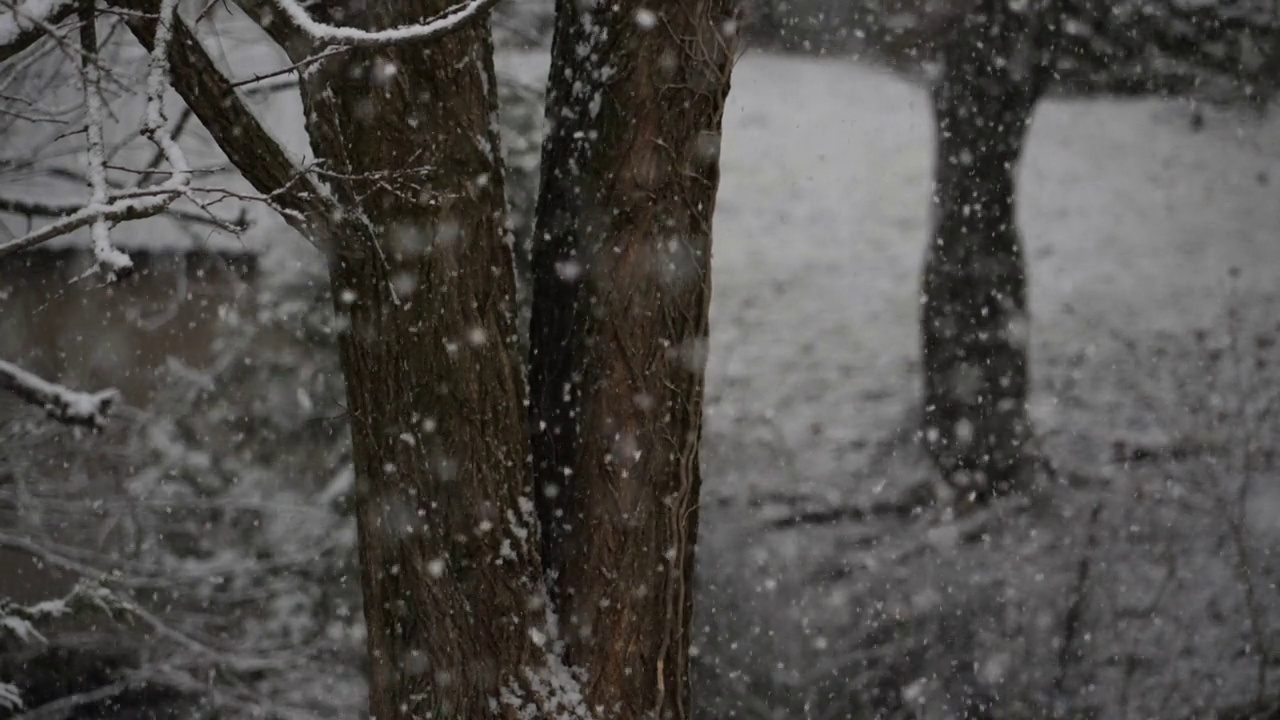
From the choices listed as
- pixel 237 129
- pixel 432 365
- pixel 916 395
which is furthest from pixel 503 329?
pixel 916 395

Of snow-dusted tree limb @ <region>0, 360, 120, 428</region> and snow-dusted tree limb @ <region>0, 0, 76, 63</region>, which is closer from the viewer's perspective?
snow-dusted tree limb @ <region>0, 0, 76, 63</region>

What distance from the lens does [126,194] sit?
1827 mm

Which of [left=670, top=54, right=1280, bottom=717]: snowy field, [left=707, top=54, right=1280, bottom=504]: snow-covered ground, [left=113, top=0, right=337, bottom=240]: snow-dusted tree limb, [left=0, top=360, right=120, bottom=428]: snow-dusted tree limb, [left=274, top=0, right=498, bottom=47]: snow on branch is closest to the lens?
[left=274, top=0, right=498, bottom=47]: snow on branch

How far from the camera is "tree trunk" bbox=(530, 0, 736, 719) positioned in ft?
7.06

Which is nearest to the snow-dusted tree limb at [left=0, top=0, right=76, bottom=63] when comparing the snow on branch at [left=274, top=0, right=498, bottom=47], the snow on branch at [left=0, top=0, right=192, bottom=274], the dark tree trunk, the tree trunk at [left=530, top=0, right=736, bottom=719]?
the snow on branch at [left=0, top=0, right=192, bottom=274]

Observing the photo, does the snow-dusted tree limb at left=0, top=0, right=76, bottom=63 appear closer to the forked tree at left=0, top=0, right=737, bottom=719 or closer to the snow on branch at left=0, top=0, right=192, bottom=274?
the forked tree at left=0, top=0, right=737, bottom=719

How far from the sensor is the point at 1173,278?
5.87 m

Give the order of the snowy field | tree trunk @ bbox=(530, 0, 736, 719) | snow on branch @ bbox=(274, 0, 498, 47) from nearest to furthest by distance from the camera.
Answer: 1. snow on branch @ bbox=(274, 0, 498, 47)
2. tree trunk @ bbox=(530, 0, 736, 719)
3. the snowy field

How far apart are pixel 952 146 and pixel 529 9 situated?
2023 millimetres

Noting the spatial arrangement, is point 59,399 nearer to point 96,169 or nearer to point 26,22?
point 26,22

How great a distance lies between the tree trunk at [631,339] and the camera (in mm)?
2152

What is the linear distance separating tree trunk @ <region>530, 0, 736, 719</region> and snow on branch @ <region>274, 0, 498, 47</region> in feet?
1.39

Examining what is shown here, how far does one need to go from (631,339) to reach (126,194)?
0.88m

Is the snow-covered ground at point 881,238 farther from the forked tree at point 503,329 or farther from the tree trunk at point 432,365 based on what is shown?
the tree trunk at point 432,365
